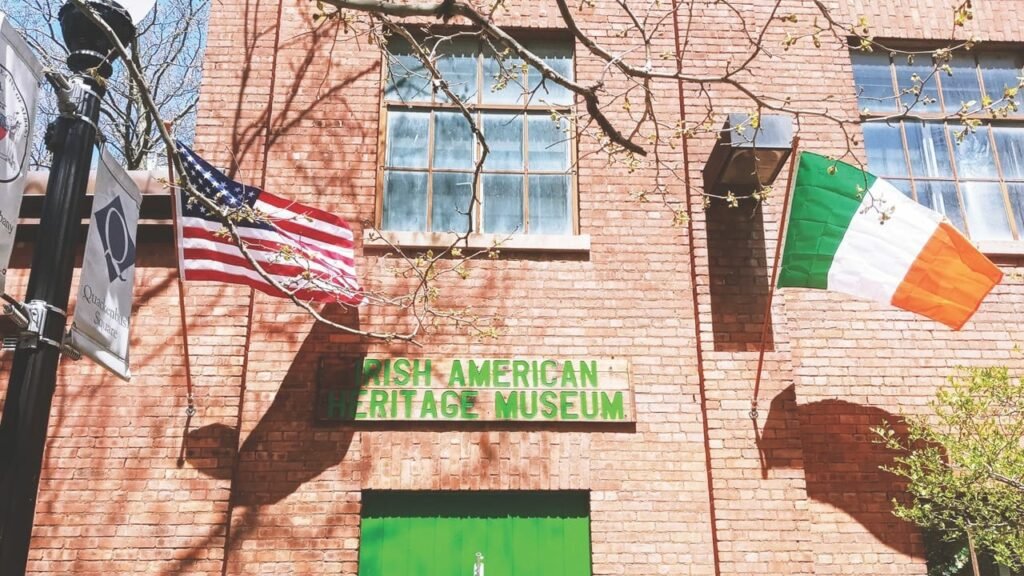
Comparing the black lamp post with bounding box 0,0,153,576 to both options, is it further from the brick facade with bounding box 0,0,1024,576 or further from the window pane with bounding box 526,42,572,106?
the window pane with bounding box 526,42,572,106

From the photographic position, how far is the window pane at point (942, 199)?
7570mm

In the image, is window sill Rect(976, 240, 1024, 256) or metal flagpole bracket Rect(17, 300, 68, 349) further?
window sill Rect(976, 240, 1024, 256)

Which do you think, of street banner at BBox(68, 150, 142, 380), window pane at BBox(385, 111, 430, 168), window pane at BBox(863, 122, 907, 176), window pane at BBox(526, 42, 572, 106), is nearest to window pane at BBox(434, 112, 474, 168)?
window pane at BBox(385, 111, 430, 168)

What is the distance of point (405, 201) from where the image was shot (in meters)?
7.27

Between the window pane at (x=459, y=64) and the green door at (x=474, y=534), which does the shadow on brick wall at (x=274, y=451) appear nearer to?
the green door at (x=474, y=534)

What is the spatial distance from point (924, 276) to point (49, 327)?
579 cm

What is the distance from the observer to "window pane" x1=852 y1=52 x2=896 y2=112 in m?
7.90

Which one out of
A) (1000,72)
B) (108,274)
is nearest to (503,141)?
(108,274)

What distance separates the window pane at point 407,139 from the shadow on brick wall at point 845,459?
12.9 feet

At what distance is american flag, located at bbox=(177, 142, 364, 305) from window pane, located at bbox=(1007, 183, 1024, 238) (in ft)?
20.7

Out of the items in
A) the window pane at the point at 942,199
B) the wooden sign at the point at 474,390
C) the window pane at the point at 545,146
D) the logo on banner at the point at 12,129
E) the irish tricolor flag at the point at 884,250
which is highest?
the window pane at the point at 545,146

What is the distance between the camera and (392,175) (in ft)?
24.1

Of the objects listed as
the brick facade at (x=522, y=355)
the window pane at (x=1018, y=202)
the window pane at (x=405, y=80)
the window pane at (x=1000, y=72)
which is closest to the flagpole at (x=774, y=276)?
the brick facade at (x=522, y=355)

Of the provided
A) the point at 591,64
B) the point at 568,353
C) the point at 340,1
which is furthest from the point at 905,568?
the point at 340,1
